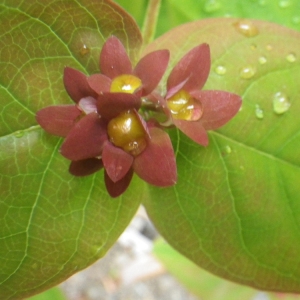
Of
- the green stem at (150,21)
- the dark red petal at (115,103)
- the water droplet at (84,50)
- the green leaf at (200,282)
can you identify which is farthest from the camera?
the green leaf at (200,282)

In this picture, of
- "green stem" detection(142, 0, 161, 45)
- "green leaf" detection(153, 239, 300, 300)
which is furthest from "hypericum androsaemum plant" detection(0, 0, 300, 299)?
"green leaf" detection(153, 239, 300, 300)

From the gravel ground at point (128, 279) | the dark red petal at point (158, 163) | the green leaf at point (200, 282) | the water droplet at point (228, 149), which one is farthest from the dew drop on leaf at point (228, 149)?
the gravel ground at point (128, 279)

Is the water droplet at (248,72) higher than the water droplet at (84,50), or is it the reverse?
the water droplet at (84,50)

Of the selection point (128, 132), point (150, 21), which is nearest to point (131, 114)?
point (128, 132)

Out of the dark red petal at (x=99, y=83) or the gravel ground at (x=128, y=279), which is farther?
the gravel ground at (x=128, y=279)

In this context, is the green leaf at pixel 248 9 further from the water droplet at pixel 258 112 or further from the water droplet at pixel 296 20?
the water droplet at pixel 258 112

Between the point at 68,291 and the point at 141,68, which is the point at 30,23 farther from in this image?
the point at 68,291
